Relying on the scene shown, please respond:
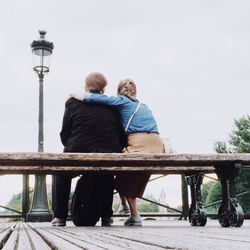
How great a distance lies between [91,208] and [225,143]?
45174 millimetres

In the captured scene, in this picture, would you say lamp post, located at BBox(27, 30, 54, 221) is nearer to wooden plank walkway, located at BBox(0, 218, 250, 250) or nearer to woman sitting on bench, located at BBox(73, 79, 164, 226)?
woman sitting on bench, located at BBox(73, 79, 164, 226)

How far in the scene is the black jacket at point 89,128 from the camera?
4.29 meters

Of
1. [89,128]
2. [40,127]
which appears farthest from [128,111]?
[40,127]

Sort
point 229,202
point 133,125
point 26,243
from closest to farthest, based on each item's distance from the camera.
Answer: point 26,243, point 229,202, point 133,125

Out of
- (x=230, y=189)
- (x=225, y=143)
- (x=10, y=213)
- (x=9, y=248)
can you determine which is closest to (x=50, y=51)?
(x=10, y=213)

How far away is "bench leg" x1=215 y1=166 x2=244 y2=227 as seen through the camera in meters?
4.08

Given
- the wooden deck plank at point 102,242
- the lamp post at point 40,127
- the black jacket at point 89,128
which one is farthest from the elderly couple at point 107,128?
the lamp post at point 40,127

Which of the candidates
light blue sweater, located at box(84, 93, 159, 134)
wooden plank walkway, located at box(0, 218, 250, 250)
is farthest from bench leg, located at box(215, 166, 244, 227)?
wooden plank walkway, located at box(0, 218, 250, 250)

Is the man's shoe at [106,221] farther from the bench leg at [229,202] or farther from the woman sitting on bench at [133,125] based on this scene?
the bench leg at [229,202]

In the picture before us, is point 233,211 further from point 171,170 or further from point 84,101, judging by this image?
point 84,101

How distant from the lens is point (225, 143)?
159 feet

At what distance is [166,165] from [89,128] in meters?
0.71

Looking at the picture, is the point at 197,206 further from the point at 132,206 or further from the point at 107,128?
the point at 107,128

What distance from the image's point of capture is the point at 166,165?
4.38 metres
